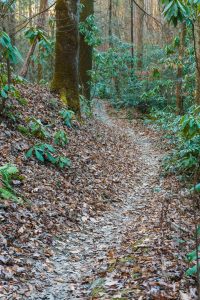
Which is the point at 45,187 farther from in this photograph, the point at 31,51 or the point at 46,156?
the point at 31,51

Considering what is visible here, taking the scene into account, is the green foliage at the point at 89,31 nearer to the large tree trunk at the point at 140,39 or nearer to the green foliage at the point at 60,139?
the green foliage at the point at 60,139

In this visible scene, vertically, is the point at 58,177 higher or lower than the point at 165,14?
lower

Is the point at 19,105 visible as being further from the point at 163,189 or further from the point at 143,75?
the point at 143,75

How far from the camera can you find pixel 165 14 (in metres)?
3.98

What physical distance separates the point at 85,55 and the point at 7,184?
9.76 metres

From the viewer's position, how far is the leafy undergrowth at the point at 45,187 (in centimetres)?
440

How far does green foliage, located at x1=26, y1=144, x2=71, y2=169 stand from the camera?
6.99 metres

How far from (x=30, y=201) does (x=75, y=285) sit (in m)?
1.86

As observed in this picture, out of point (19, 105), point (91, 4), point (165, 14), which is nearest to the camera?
point (165, 14)

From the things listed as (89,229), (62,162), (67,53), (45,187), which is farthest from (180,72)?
(89,229)

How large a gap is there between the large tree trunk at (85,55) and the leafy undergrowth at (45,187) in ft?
13.4

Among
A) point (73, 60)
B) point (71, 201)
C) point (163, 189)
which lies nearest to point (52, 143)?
point (71, 201)

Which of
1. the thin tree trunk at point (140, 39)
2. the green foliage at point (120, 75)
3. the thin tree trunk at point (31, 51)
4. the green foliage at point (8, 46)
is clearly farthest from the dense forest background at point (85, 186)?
the thin tree trunk at point (140, 39)

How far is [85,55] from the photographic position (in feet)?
47.1
